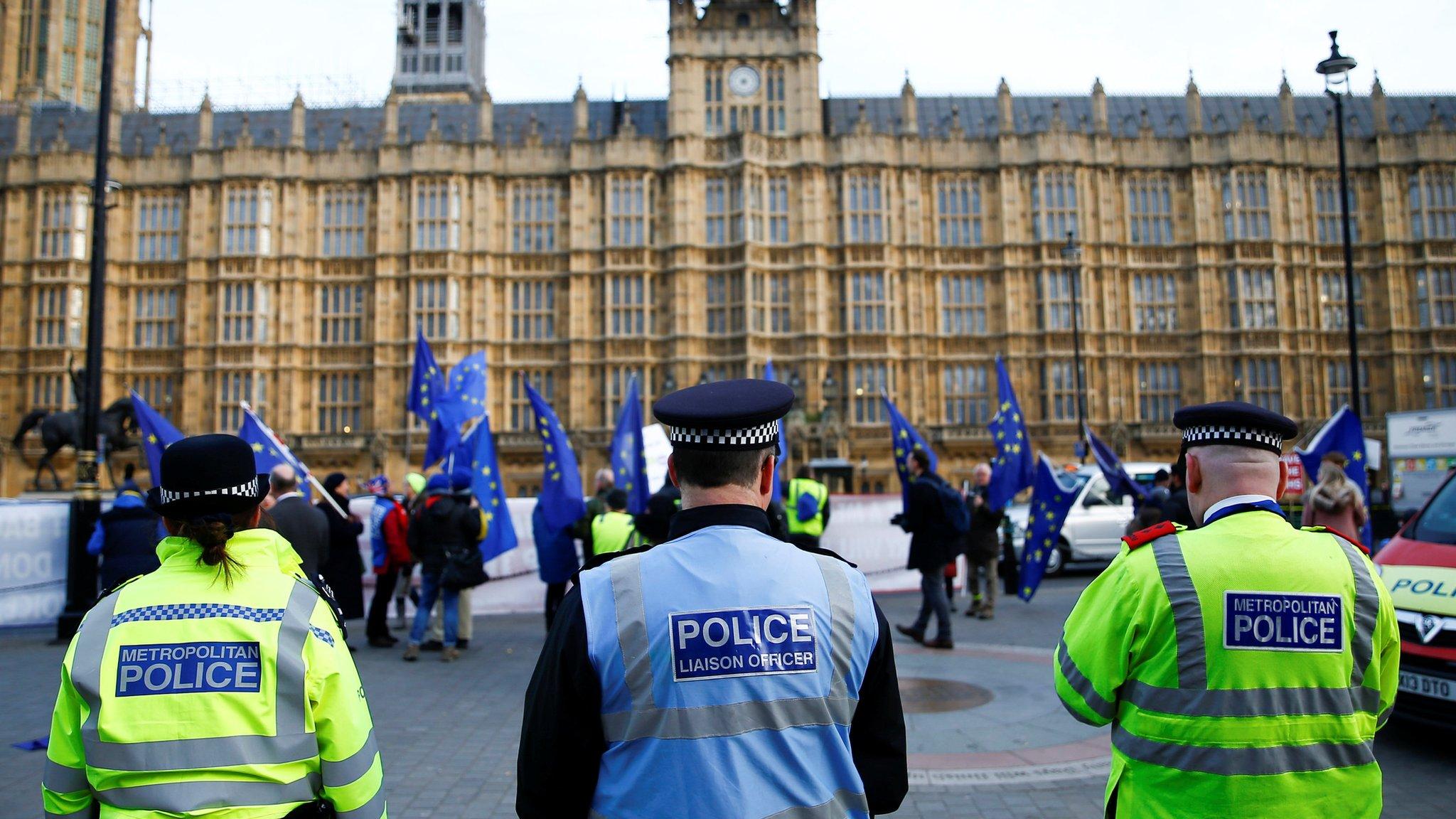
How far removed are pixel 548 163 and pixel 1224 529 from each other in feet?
118

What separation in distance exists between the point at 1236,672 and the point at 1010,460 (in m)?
10.5

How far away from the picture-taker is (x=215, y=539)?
102 inches

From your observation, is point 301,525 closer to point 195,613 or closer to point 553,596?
point 553,596

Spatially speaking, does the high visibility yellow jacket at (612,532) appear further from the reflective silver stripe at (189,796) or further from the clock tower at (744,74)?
the clock tower at (744,74)

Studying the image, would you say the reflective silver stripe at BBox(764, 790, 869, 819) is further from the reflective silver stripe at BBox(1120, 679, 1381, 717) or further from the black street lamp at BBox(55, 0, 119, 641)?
the black street lamp at BBox(55, 0, 119, 641)

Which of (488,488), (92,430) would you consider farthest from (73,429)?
(488,488)

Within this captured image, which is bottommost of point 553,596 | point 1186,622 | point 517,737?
point 517,737

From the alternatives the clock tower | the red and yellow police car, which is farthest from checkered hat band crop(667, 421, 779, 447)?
the clock tower

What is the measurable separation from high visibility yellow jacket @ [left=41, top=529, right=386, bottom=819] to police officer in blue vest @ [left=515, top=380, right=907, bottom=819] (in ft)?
2.43

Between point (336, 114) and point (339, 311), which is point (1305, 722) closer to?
point (339, 311)

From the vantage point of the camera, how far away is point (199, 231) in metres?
36.4

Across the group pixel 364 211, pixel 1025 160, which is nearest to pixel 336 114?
pixel 364 211

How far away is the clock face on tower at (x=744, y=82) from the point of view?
1416 inches

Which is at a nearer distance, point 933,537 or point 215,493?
point 215,493
